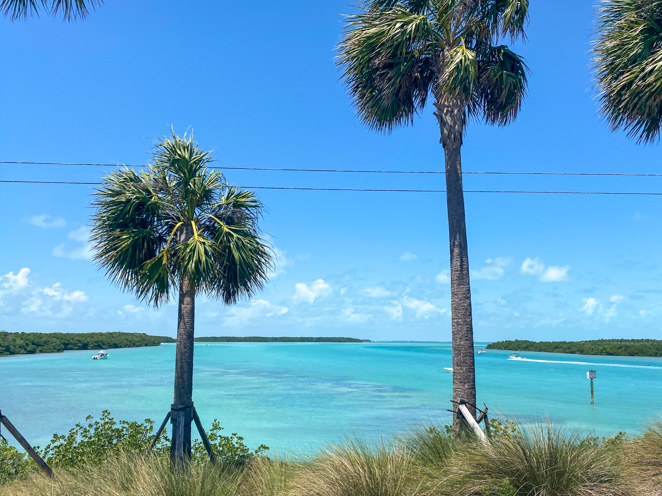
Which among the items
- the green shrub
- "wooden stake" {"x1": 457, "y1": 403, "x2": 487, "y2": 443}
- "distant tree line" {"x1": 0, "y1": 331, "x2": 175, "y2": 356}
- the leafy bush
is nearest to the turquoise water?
the leafy bush

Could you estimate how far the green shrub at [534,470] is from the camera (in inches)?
252

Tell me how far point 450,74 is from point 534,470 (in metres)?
7.36

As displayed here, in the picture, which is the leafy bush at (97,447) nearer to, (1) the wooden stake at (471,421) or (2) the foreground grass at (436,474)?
(2) the foreground grass at (436,474)

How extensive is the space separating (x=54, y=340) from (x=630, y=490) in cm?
15968

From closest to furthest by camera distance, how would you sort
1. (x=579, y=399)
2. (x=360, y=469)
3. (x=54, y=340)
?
(x=360, y=469) < (x=579, y=399) < (x=54, y=340)

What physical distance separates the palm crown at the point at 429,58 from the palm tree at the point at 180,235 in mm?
4117

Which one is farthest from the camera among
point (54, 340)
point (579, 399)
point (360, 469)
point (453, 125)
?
point (54, 340)

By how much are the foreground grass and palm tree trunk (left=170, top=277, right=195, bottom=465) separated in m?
2.26

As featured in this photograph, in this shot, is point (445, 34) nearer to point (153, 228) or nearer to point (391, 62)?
point (391, 62)

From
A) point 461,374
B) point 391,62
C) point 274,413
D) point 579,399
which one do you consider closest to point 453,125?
point 391,62

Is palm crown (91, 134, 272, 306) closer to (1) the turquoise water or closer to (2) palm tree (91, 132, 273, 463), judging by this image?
(2) palm tree (91, 132, 273, 463)

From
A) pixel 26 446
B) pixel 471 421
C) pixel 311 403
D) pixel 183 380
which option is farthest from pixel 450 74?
pixel 311 403

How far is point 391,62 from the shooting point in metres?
11.1

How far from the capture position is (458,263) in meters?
10.2
